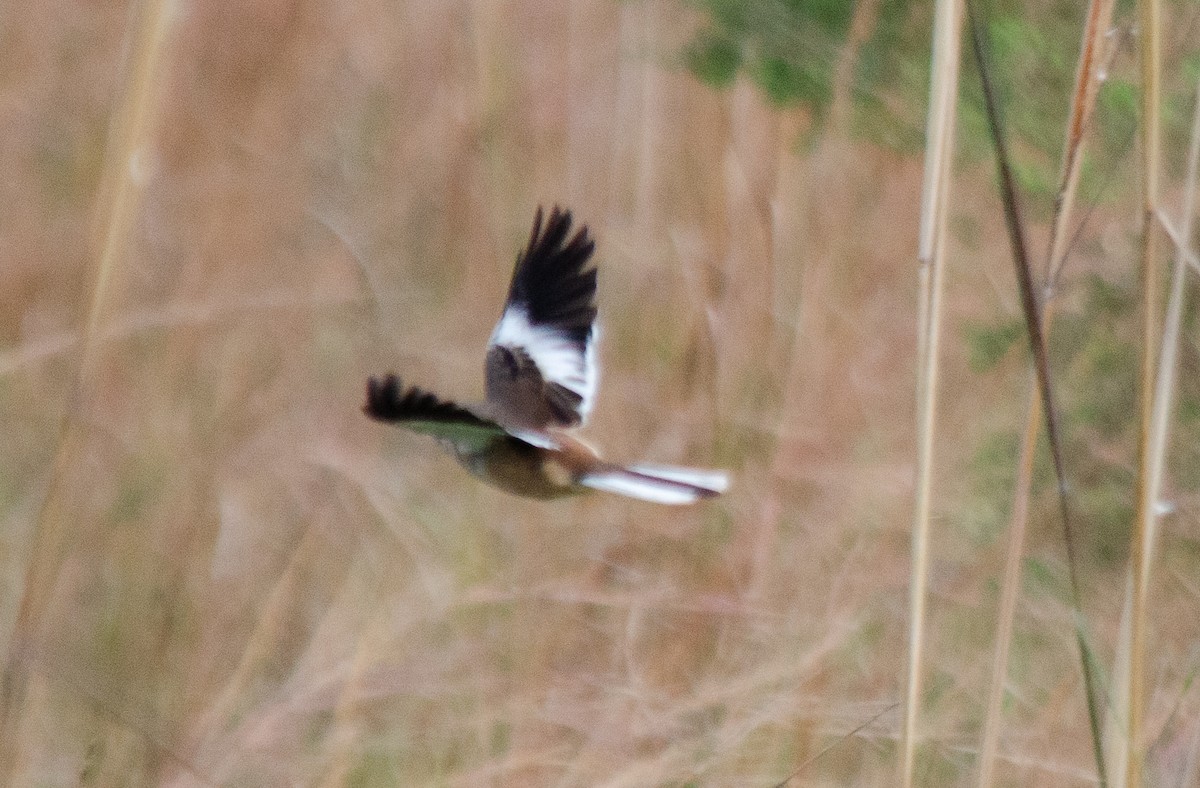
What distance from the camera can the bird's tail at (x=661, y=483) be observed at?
2.41ft

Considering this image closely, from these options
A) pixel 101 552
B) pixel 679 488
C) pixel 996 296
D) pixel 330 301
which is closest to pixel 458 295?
pixel 330 301

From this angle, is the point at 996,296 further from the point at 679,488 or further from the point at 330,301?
the point at 679,488

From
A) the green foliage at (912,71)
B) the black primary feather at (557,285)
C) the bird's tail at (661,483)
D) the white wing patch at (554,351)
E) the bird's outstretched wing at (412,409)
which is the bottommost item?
the bird's tail at (661,483)

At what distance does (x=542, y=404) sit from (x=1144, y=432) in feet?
1.55

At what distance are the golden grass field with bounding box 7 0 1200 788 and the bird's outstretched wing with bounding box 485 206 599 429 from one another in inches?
5.5

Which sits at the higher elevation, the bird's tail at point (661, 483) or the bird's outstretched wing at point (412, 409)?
the bird's outstretched wing at point (412, 409)

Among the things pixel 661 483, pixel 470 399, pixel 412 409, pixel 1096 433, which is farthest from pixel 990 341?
pixel 412 409

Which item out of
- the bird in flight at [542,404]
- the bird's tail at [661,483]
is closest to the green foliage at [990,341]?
the bird in flight at [542,404]

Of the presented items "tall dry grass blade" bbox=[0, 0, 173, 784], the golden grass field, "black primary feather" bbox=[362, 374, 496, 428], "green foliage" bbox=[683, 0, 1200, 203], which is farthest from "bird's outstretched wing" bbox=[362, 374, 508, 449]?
"green foliage" bbox=[683, 0, 1200, 203]

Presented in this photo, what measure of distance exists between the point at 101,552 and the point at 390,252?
441 mm

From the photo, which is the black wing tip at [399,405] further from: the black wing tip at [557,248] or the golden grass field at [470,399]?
the golden grass field at [470,399]

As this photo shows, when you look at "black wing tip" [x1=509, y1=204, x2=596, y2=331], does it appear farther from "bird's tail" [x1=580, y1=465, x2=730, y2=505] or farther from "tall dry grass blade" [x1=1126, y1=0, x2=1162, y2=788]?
"tall dry grass blade" [x1=1126, y1=0, x2=1162, y2=788]

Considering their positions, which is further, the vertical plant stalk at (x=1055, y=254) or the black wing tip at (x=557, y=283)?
the black wing tip at (x=557, y=283)

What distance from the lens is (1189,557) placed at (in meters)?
1.50
